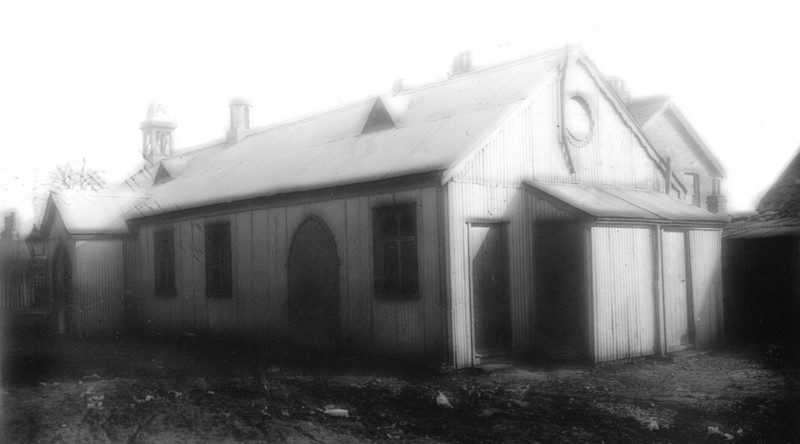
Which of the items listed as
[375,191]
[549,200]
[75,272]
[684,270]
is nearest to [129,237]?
[75,272]

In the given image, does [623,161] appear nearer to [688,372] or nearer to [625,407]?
[688,372]

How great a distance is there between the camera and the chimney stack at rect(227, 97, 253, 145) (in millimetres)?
27266

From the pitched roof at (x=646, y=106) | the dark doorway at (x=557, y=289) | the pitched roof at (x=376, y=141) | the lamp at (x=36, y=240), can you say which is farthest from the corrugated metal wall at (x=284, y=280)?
the pitched roof at (x=646, y=106)

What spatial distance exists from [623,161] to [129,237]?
1572 cm

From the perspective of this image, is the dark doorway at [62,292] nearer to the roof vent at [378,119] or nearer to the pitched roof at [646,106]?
the roof vent at [378,119]

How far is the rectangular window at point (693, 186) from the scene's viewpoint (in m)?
32.0

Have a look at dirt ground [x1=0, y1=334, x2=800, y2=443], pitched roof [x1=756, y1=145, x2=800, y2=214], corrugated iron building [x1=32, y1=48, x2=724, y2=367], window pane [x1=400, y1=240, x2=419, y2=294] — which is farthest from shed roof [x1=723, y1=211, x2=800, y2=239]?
window pane [x1=400, y1=240, x2=419, y2=294]

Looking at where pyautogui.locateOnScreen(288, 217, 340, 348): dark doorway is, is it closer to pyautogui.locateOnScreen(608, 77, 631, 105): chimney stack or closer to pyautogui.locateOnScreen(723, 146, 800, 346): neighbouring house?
pyautogui.locateOnScreen(723, 146, 800, 346): neighbouring house

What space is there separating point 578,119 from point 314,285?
700 cm

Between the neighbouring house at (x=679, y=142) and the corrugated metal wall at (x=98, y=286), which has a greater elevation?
the neighbouring house at (x=679, y=142)

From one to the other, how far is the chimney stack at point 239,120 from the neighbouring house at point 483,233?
25.7 ft

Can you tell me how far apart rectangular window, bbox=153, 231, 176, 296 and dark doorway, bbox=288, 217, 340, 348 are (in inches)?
266

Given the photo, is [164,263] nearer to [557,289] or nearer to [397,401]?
[557,289]

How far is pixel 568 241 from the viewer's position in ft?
48.7
